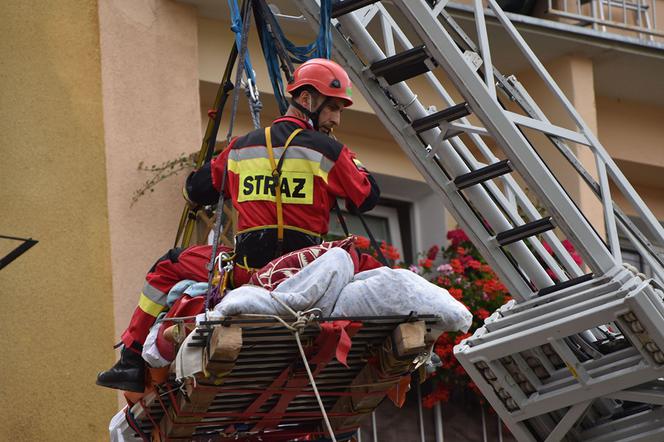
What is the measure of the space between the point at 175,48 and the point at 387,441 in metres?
3.28

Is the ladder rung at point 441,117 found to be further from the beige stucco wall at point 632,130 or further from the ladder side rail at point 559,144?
the beige stucco wall at point 632,130

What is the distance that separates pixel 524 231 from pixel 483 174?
16.9 inches

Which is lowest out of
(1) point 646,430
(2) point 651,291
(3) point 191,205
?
(1) point 646,430

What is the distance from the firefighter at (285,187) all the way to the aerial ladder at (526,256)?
3.06ft

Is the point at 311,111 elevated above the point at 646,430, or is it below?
above

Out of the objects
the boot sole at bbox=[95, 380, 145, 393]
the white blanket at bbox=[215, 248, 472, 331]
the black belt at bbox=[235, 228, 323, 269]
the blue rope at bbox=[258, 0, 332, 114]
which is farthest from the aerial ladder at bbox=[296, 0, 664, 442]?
the boot sole at bbox=[95, 380, 145, 393]

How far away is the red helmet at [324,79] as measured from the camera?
10.0 metres

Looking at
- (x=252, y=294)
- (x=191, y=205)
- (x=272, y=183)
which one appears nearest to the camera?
(x=252, y=294)

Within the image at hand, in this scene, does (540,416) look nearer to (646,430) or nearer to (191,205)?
(646,430)

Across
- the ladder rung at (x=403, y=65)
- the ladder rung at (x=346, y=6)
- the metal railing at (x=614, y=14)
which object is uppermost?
→ the metal railing at (x=614, y=14)

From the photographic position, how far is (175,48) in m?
13.3

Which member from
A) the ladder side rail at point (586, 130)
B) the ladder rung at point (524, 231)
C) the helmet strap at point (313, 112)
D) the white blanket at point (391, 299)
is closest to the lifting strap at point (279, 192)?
the helmet strap at point (313, 112)

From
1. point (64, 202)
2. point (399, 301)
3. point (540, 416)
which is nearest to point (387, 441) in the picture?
point (540, 416)

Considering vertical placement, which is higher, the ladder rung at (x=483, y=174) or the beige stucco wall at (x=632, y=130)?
the beige stucco wall at (x=632, y=130)
